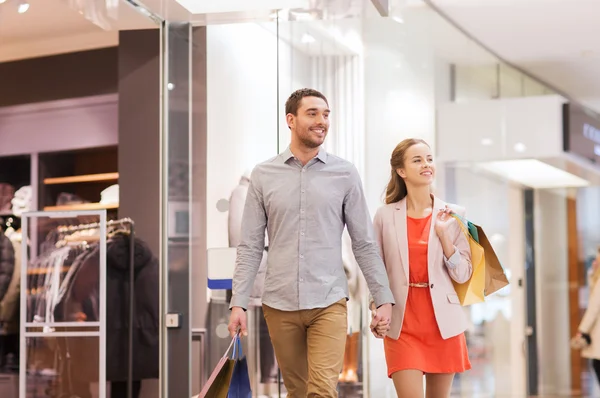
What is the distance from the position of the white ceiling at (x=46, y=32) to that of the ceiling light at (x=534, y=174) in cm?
406

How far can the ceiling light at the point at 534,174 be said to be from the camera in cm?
975

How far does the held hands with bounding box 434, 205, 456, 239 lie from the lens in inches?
164

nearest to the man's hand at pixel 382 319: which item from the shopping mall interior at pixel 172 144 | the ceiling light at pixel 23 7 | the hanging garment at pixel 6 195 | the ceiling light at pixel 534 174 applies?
the shopping mall interior at pixel 172 144

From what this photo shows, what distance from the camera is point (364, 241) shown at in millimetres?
3975

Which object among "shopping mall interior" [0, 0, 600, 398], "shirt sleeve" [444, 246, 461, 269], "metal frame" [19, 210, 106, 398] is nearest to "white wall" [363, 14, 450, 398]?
"shopping mall interior" [0, 0, 600, 398]

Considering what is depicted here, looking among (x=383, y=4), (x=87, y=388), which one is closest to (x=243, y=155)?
(x=383, y=4)

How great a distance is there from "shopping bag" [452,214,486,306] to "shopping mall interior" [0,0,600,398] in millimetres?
1855

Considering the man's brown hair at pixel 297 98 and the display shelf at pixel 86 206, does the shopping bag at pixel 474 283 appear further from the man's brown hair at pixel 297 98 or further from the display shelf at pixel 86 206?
the display shelf at pixel 86 206

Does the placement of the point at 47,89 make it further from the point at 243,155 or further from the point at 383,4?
the point at 383,4

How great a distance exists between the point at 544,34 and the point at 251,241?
17.0ft

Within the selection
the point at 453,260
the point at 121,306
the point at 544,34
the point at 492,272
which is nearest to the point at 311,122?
the point at 453,260

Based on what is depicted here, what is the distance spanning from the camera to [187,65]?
6.21 meters

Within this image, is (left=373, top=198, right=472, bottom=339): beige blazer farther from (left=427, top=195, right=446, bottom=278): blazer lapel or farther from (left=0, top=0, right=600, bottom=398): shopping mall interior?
(left=0, top=0, right=600, bottom=398): shopping mall interior

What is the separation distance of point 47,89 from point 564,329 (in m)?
7.30
